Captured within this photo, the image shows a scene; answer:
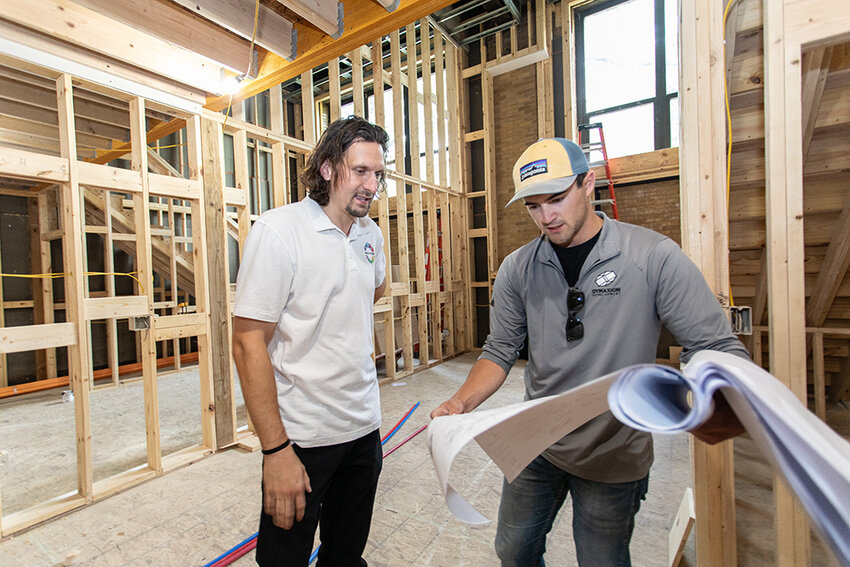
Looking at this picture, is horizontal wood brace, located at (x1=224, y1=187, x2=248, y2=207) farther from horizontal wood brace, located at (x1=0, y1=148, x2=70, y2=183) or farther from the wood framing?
the wood framing

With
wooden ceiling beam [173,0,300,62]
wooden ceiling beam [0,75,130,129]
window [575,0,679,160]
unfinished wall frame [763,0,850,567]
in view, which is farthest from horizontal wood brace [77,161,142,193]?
window [575,0,679,160]

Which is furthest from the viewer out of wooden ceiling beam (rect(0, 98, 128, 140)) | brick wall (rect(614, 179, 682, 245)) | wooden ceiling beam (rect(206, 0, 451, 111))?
brick wall (rect(614, 179, 682, 245))

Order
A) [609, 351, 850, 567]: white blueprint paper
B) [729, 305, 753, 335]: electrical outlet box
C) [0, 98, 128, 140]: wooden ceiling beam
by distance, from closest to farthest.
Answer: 1. [609, 351, 850, 567]: white blueprint paper
2. [729, 305, 753, 335]: electrical outlet box
3. [0, 98, 128, 140]: wooden ceiling beam

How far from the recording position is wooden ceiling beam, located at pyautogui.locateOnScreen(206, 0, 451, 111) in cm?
192

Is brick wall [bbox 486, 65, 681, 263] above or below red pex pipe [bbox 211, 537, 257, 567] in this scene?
above

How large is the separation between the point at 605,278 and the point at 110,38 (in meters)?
2.90

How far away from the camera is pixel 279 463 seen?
1101mm

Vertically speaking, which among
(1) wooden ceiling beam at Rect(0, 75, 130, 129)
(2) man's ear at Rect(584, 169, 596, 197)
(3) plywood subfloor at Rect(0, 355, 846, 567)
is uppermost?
(1) wooden ceiling beam at Rect(0, 75, 130, 129)

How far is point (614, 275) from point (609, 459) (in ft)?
1.62

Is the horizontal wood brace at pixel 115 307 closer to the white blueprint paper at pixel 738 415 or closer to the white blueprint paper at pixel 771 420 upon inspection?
the white blueprint paper at pixel 738 415

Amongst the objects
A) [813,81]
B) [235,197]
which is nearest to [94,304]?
[235,197]

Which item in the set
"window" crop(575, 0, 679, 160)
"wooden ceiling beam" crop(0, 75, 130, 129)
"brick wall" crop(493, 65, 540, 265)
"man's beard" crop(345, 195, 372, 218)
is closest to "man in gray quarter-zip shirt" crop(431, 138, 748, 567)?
"man's beard" crop(345, 195, 372, 218)

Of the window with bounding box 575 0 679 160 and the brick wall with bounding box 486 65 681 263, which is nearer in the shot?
the window with bounding box 575 0 679 160

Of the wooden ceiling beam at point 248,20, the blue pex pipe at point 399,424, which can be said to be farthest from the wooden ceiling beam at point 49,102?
the blue pex pipe at point 399,424
